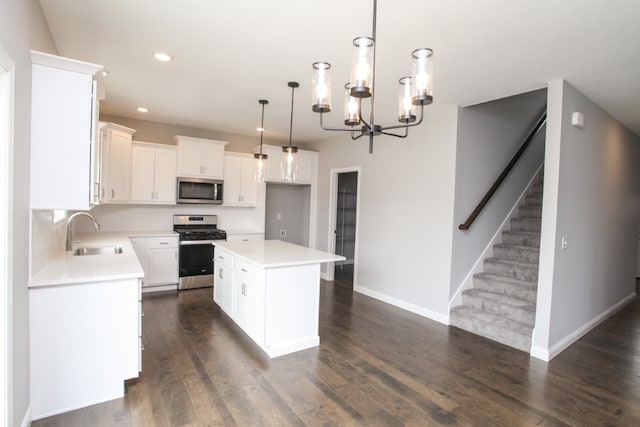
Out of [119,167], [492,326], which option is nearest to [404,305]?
[492,326]

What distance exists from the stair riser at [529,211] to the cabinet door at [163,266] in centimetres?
Result: 503

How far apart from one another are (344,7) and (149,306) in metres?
4.01

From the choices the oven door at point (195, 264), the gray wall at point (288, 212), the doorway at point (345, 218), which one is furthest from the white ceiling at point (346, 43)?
the doorway at point (345, 218)

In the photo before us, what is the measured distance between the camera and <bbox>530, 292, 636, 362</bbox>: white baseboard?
3076mm

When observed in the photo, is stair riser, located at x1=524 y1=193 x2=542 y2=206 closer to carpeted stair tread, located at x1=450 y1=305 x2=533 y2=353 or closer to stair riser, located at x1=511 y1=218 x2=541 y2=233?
stair riser, located at x1=511 y1=218 x2=541 y2=233

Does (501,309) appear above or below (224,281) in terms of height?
below

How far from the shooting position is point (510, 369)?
288 centimetres

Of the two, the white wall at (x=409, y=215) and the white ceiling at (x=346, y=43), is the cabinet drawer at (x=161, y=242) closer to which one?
the white ceiling at (x=346, y=43)

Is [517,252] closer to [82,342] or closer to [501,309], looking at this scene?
[501,309]

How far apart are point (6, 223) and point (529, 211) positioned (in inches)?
212

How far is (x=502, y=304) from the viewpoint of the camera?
372 centimetres

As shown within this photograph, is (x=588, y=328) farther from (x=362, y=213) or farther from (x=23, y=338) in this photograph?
(x=23, y=338)

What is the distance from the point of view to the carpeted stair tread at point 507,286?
3.70m

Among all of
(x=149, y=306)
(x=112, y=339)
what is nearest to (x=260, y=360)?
(x=112, y=339)
